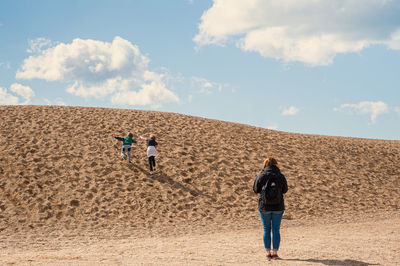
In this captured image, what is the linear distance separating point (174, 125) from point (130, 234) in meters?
14.3

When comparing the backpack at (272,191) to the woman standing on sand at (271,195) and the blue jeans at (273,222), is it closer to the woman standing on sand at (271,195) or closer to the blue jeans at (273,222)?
the woman standing on sand at (271,195)

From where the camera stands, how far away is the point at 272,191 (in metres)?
8.27

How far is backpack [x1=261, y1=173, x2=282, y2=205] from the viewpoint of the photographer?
8273 millimetres

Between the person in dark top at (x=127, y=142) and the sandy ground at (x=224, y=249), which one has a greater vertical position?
the person in dark top at (x=127, y=142)

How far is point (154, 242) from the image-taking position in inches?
457

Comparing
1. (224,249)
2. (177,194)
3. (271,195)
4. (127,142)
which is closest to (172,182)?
(177,194)

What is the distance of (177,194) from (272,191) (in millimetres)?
Answer: 9689

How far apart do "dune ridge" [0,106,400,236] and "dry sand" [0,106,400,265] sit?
76 millimetres

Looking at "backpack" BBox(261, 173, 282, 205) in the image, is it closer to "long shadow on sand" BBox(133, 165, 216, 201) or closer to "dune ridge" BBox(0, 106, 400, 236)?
"dune ridge" BBox(0, 106, 400, 236)

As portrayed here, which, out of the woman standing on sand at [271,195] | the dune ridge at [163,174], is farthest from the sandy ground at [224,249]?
the dune ridge at [163,174]

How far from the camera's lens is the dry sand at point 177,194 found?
33.6ft

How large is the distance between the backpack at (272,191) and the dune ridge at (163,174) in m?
6.07

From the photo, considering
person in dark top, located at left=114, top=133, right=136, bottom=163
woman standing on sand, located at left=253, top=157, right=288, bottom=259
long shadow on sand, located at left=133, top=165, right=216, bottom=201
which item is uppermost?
person in dark top, located at left=114, top=133, right=136, bottom=163

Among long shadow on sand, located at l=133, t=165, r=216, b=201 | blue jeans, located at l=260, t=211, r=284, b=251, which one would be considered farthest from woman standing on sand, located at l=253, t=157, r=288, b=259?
long shadow on sand, located at l=133, t=165, r=216, b=201
